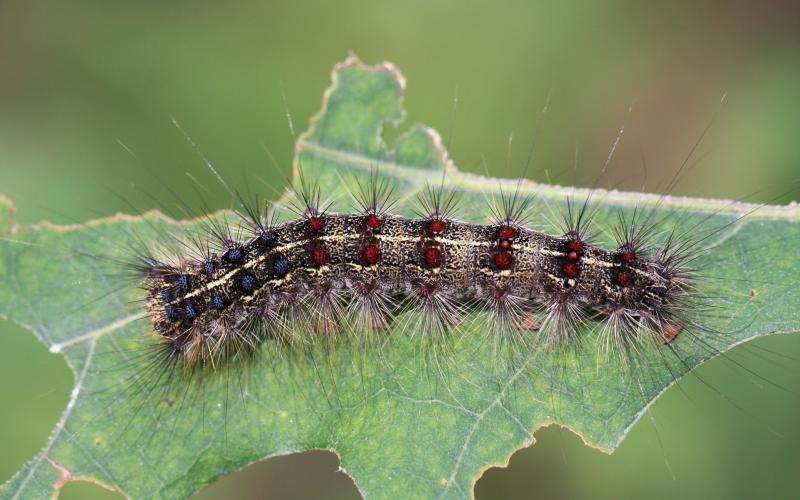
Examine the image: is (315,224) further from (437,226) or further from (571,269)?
(571,269)

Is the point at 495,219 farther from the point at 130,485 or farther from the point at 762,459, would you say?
the point at 130,485

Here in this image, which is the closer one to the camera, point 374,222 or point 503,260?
point 503,260

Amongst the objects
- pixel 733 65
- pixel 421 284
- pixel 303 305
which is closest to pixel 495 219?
pixel 421 284

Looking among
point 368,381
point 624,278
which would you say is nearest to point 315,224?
point 368,381

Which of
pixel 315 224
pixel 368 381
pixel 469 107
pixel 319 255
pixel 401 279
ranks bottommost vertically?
pixel 368 381

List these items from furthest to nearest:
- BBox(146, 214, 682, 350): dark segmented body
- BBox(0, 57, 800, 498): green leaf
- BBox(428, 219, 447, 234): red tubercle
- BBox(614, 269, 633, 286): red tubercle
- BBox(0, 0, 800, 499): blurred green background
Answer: BBox(0, 0, 800, 499): blurred green background < BBox(428, 219, 447, 234): red tubercle < BBox(146, 214, 682, 350): dark segmented body < BBox(614, 269, 633, 286): red tubercle < BBox(0, 57, 800, 498): green leaf

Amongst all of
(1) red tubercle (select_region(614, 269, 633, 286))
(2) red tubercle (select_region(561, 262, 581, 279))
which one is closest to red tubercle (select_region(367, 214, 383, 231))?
(2) red tubercle (select_region(561, 262, 581, 279))

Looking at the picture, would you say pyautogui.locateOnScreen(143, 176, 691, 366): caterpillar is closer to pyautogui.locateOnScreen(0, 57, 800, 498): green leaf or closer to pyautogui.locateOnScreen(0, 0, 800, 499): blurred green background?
pyautogui.locateOnScreen(0, 57, 800, 498): green leaf

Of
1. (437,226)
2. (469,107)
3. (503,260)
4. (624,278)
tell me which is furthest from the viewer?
(469,107)

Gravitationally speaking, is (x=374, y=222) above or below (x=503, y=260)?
above
